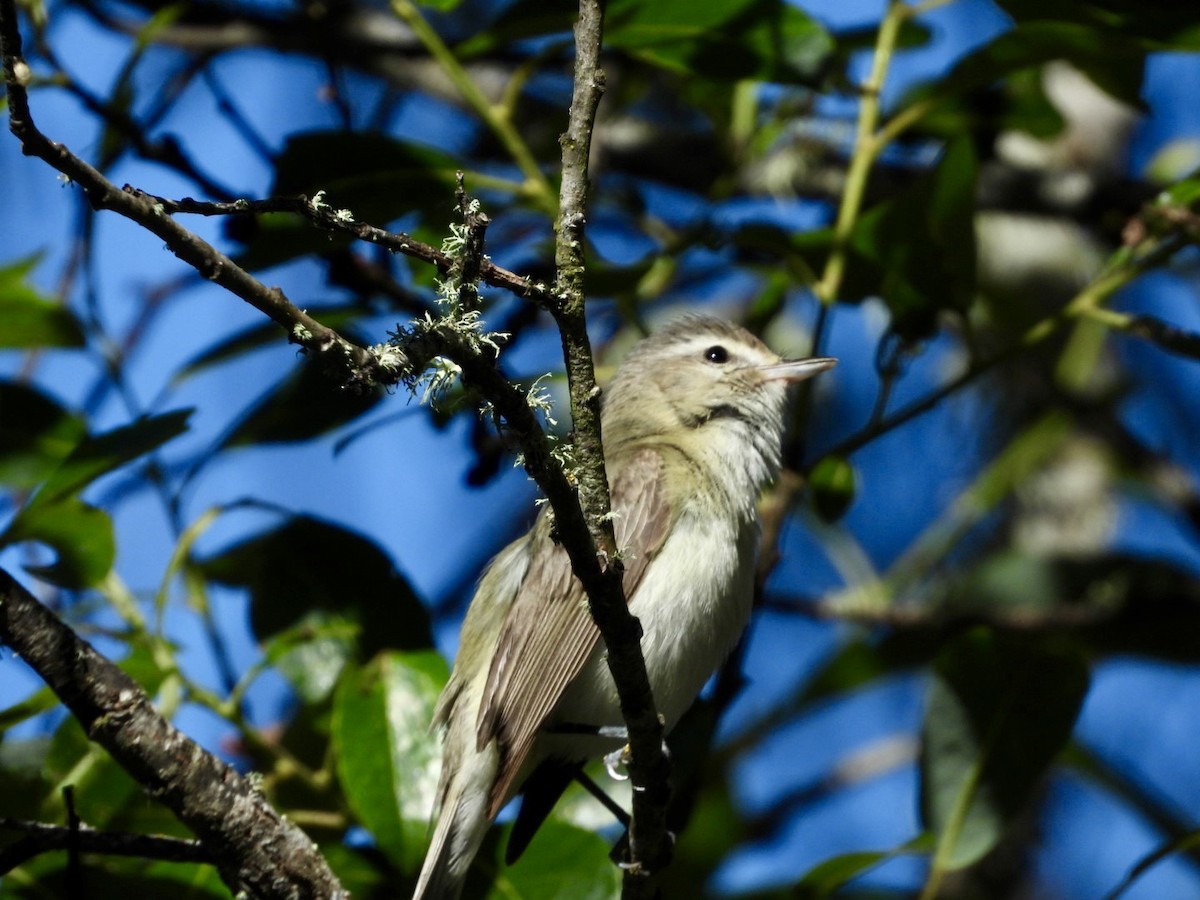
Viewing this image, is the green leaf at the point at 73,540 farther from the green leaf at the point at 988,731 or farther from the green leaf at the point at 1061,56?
the green leaf at the point at 1061,56

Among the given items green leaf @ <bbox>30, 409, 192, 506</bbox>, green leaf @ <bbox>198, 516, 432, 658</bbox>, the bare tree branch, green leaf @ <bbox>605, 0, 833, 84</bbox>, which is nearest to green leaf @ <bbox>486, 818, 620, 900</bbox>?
green leaf @ <bbox>198, 516, 432, 658</bbox>

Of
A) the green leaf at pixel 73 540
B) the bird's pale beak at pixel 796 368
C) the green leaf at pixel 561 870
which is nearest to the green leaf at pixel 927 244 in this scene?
the bird's pale beak at pixel 796 368

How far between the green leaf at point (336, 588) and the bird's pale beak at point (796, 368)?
124 cm

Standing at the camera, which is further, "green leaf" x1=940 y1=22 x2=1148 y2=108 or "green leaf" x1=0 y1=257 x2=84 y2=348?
"green leaf" x1=0 y1=257 x2=84 y2=348

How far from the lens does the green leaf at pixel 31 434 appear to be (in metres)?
3.44

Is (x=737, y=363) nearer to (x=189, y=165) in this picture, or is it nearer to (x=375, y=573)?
(x=375, y=573)

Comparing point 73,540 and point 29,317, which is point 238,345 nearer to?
point 29,317

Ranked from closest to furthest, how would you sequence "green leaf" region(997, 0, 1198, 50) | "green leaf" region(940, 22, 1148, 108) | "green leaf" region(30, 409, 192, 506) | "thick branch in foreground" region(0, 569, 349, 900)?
1. "thick branch in foreground" region(0, 569, 349, 900)
2. "green leaf" region(30, 409, 192, 506)
3. "green leaf" region(997, 0, 1198, 50)
4. "green leaf" region(940, 22, 1148, 108)

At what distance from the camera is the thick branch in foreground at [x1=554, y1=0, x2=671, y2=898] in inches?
75.1

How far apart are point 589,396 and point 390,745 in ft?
4.80

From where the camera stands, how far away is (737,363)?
166 inches

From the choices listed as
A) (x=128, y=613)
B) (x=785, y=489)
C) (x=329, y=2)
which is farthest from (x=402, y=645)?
(x=329, y=2)

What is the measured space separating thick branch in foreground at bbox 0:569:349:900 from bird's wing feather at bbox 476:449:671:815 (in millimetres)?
665

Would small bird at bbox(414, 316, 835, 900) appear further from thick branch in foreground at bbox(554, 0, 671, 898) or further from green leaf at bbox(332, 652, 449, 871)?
thick branch in foreground at bbox(554, 0, 671, 898)
